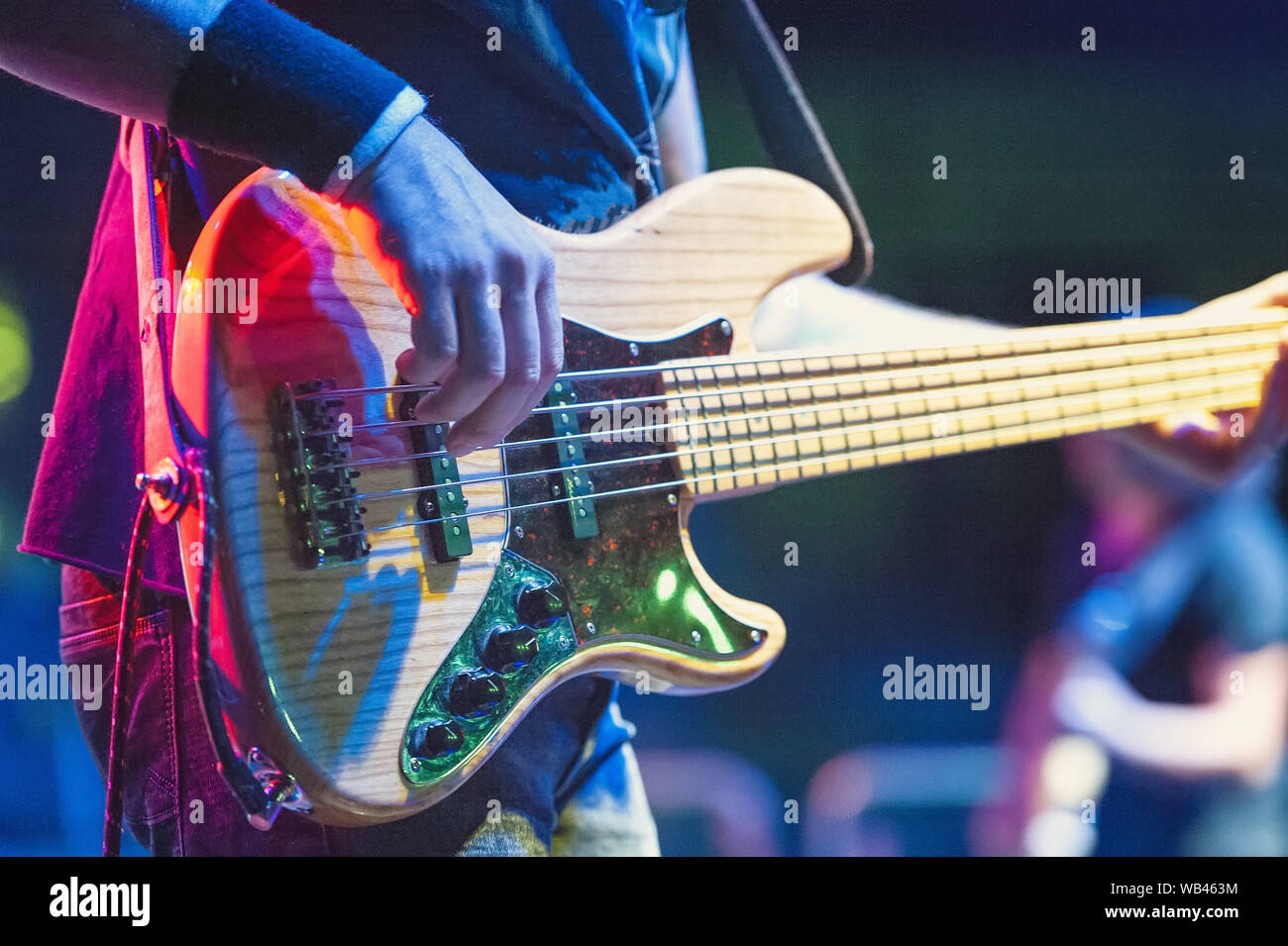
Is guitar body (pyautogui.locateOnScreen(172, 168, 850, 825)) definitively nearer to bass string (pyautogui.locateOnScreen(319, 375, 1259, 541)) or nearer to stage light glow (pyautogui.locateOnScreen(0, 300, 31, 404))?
bass string (pyautogui.locateOnScreen(319, 375, 1259, 541))

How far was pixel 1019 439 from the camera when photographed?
1.07 meters

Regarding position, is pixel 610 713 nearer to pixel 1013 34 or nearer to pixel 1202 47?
pixel 1013 34

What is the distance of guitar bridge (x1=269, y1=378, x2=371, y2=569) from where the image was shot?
0.65 metres

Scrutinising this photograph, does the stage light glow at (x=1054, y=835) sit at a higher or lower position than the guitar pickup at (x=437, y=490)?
lower

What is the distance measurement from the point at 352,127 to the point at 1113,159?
1.23 meters

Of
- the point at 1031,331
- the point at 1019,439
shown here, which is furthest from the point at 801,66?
the point at 1019,439

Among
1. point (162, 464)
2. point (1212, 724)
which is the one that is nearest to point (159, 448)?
point (162, 464)

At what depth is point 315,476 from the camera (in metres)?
0.66

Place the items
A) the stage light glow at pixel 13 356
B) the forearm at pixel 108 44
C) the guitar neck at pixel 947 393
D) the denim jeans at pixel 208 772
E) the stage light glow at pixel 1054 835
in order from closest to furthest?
the forearm at pixel 108 44
the denim jeans at pixel 208 772
the guitar neck at pixel 947 393
the stage light glow at pixel 13 356
the stage light glow at pixel 1054 835

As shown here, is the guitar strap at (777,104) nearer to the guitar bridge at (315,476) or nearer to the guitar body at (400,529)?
the guitar body at (400,529)

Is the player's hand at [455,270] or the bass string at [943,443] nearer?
the player's hand at [455,270]

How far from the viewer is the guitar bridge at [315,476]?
0.65 meters

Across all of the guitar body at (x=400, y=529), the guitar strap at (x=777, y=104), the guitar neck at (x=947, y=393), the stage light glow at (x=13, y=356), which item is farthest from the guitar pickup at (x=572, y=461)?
the stage light glow at (x=13, y=356)

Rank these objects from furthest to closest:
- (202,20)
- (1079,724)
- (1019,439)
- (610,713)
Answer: (1079,724) → (1019,439) → (610,713) → (202,20)
